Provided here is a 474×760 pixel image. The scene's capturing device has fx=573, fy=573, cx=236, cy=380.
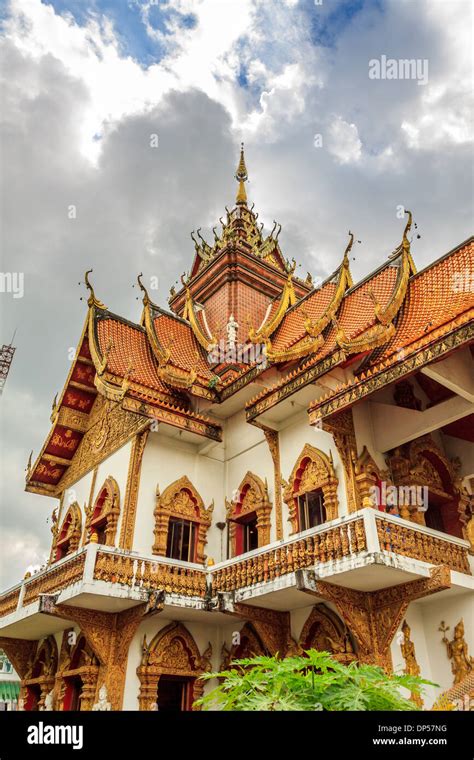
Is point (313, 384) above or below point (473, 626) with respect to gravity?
above

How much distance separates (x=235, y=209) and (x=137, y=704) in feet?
48.4

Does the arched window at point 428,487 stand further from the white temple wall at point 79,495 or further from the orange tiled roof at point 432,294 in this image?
the white temple wall at point 79,495

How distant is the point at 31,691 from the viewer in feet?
37.7

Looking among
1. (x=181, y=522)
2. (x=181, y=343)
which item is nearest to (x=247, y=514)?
(x=181, y=522)

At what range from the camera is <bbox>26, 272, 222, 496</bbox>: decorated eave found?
10.5 metres

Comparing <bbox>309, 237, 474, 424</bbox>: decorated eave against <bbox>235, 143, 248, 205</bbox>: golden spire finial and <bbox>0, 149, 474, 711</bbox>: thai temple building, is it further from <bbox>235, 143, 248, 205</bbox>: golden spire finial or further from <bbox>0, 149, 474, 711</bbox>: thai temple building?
<bbox>235, 143, 248, 205</bbox>: golden spire finial

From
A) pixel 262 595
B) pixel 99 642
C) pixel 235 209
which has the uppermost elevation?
pixel 235 209

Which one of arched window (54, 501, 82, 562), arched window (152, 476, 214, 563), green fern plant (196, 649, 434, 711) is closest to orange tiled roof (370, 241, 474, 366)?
arched window (152, 476, 214, 563)

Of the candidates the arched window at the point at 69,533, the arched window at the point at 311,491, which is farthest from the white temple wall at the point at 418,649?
the arched window at the point at 69,533

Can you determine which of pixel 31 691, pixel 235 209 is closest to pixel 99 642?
pixel 31 691

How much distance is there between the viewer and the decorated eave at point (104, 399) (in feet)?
34.4

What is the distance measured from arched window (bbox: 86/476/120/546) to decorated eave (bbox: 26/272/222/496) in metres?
0.90
